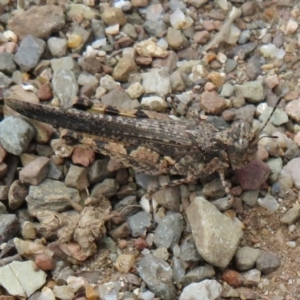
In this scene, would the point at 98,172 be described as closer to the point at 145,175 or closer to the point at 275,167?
the point at 145,175

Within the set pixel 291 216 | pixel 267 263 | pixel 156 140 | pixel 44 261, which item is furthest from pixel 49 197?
pixel 291 216

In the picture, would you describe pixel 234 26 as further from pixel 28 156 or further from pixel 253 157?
pixel 28 156

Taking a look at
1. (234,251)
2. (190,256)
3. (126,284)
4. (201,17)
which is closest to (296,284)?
(234,251)

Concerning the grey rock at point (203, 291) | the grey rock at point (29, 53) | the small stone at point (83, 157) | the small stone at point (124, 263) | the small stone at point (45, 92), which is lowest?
the small stone at point (124, 263)

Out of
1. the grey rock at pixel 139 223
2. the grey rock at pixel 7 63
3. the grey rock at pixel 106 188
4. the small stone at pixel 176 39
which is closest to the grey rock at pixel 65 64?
the grey rock at pixel 7 63

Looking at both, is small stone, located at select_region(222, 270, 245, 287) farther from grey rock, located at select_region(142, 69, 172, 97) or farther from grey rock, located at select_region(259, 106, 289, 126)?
grey rock, located at select_region(142, 69, 172, 97)

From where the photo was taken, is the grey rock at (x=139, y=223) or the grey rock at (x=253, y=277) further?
the grey rock at (x=139, y=223)

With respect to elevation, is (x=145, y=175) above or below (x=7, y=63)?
below

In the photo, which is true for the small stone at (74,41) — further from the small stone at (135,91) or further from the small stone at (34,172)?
the small stone at (34,172)
